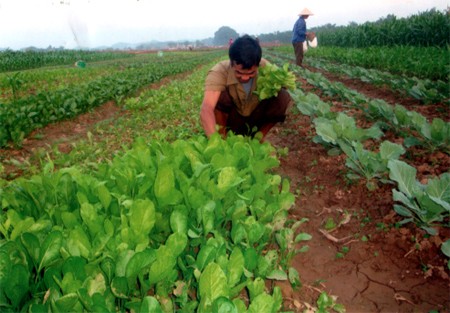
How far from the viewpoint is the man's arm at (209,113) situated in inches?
130

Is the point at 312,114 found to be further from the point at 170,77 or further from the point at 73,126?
the point at 170,77

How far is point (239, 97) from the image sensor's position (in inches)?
148

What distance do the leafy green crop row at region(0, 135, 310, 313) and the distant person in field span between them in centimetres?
130

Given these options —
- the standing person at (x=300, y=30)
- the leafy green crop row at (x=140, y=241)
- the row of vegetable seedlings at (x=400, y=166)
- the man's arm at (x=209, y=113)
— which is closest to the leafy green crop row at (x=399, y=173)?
the row of vegetable seedlings at (x=400, y=166)

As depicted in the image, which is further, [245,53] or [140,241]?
[245,53]

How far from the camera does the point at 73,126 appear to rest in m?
6.71

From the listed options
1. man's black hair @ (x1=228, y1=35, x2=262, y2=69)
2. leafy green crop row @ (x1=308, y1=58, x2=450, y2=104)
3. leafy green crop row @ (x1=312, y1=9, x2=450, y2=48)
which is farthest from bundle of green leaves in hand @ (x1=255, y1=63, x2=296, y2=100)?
leafy green crop row @ (x1=312, y1=9, x2=450, y2=48)

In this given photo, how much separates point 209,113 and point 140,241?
7.15 feet

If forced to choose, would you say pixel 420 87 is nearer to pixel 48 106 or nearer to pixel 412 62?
pixel 412 62

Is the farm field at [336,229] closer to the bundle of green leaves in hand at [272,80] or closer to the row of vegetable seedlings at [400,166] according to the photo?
the row of vegetable seedlings at [400,166]

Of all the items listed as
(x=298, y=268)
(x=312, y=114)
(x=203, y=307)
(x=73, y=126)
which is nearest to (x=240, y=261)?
(x=203, y=307)

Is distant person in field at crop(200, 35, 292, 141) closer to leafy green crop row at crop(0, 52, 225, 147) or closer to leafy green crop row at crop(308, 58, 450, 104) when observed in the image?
leafy green crop row at crop(308, 58, 450, 104)

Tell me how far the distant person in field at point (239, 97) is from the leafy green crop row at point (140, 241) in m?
1.30

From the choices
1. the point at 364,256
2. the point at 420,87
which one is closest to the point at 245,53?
the point at 364,256
